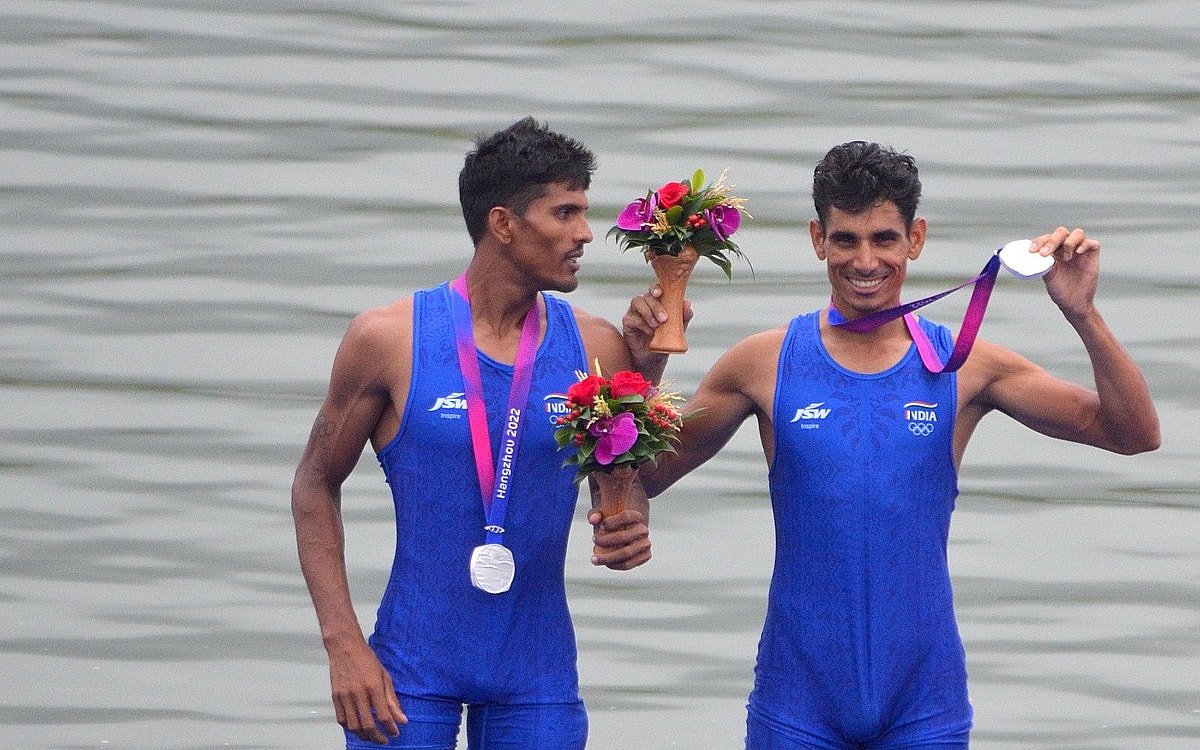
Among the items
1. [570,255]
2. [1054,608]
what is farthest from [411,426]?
[1054,608]

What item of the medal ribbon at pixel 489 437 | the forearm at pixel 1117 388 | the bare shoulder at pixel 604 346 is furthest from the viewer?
the bare shoulder at pixel 604 346

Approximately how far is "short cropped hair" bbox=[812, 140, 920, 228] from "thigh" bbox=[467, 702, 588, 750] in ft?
3.62

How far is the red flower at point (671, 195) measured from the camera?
12.3 feet

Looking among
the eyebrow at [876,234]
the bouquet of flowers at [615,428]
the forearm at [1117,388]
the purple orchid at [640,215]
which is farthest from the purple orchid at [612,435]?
the forearm at [1117,388]

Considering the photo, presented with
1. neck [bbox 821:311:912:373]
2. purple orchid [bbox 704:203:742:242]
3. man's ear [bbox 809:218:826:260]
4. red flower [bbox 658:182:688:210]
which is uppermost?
red flower [bbox 658:182:688:210]

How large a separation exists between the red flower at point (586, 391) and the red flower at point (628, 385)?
0.09 feet

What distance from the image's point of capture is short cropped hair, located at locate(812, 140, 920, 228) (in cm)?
363

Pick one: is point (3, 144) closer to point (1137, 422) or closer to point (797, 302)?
point (797, 302)

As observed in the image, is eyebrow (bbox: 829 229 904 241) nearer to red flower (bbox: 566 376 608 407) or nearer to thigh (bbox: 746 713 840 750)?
red flower (bbox: 566 376 608 407)

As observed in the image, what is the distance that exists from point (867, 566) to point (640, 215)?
817 millimetres

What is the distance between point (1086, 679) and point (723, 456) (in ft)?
4.49

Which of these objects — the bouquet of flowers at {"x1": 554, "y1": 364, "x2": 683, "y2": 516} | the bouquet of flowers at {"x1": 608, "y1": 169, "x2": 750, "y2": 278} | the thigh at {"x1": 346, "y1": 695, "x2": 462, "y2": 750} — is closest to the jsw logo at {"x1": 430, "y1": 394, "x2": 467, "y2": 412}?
the bouquet of flowers at {"x1": 554, "y1": 364, "x2": 683, "y2": 516}

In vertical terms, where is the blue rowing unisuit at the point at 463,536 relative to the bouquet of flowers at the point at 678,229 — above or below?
below

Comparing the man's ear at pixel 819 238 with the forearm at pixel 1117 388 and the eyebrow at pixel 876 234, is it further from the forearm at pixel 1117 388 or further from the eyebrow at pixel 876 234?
the forearm at pixel 1117 388
